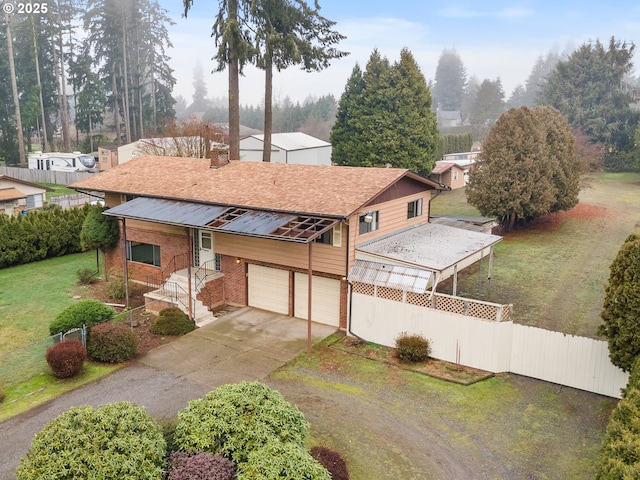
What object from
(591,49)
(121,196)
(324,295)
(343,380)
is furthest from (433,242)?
(591,49)

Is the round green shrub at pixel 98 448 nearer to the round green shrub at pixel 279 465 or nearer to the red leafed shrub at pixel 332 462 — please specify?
the round green shrub at pixel 279 465

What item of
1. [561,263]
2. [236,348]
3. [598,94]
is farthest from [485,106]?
[236,348]

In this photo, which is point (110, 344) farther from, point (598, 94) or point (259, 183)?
point (598, 94)

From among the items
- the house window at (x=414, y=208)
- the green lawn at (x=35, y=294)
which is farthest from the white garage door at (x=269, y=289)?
Result: the green lawn at (x=35, y=294)

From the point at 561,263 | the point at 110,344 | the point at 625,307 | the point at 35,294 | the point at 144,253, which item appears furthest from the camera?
the point at 561,263

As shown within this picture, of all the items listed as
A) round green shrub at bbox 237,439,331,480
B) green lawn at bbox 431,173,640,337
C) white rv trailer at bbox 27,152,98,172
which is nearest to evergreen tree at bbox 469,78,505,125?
green lawn at bbox 431,173,640,337
